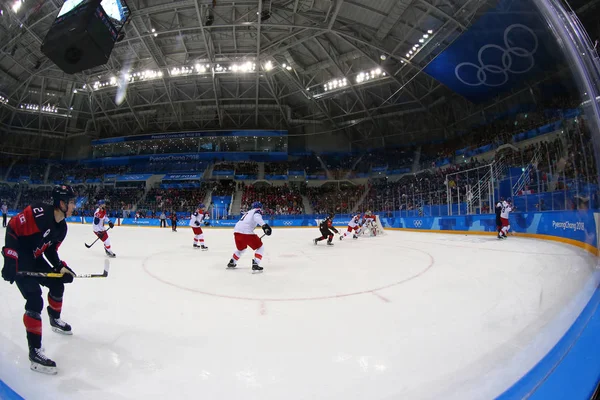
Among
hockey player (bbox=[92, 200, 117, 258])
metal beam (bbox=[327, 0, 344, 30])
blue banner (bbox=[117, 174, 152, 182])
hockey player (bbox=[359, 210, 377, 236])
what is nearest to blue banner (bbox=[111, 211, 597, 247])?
hockey player (bbox=[359, 210, 377, 236])

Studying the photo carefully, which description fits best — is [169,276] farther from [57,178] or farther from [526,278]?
[57,178]

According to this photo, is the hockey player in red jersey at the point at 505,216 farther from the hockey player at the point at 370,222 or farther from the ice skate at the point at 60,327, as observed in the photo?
the ice skate at the point at 60,327

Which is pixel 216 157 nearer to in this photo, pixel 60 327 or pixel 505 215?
pixel 505 215

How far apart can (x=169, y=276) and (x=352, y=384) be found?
13.4 ft

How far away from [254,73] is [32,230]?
25452mm

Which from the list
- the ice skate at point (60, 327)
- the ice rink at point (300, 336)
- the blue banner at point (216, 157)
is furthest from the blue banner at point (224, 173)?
the ice skate at point (60, 327)

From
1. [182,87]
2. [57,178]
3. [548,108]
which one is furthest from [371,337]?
[182,87]

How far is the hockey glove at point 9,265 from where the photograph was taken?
2008mm

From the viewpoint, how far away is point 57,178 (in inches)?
702

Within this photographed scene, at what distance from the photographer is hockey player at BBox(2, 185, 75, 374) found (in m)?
1.98

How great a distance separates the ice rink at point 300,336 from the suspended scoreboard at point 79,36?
7.49 meters

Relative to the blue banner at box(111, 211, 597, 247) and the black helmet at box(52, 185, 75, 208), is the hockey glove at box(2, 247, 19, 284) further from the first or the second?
the blue banner at box(111, 211, 597, 247)

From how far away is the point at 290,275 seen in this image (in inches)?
194

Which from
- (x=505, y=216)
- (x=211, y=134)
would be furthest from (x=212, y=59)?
(x=505, y=216)
